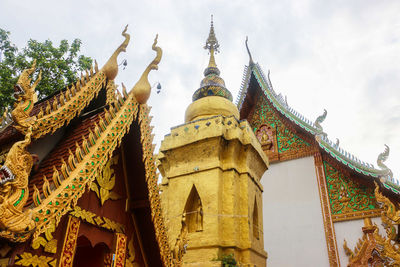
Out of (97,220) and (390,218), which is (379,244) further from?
(97,220)

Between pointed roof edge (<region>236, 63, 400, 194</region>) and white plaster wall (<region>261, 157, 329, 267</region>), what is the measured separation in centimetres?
66

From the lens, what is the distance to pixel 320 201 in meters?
7.81

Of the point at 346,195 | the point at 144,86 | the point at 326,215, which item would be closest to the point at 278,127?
the point at 346,195

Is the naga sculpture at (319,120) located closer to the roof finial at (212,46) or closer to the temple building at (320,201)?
the temple building at (320,201)

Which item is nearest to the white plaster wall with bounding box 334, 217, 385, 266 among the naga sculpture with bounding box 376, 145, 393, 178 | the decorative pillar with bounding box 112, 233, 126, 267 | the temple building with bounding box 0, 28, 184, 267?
the naga sculpture with bounding box 376, 145, 393, 178

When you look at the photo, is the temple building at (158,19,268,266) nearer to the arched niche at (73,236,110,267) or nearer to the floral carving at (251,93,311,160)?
the arched niche at (73,236,110,267)

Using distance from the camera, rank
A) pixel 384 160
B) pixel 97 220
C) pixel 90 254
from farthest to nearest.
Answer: pixel 384 160 → pixel 90 254 → pixel 97 220

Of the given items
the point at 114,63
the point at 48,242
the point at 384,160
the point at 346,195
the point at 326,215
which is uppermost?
the point at 384,160

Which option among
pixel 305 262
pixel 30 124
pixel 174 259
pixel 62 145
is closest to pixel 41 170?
pixel 62 145

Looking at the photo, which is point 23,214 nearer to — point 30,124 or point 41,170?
point 30,124

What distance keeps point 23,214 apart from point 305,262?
22.9 ft

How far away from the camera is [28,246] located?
6.30ft

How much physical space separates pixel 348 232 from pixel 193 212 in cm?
423

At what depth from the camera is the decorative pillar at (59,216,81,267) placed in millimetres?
2197
